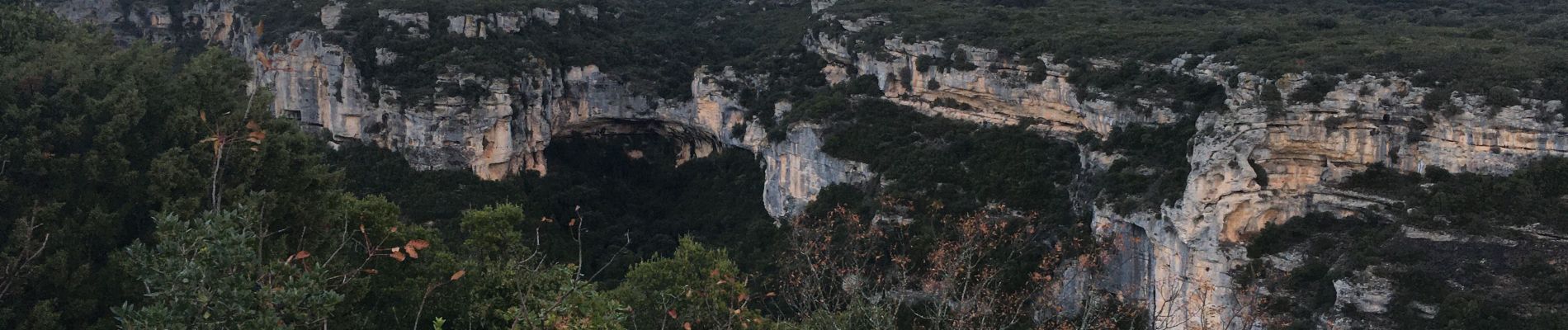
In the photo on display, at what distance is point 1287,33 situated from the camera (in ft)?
136

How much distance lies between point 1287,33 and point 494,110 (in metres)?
27.3

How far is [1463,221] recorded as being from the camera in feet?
94.3

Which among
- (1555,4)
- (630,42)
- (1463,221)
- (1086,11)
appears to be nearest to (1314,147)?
(1463,221)

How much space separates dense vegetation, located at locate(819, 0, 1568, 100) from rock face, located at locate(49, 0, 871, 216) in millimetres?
6083

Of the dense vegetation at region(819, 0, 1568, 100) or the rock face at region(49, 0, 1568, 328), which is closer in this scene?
the rock face at region(49, 0, 1568, 328)

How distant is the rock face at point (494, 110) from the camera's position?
171 ft

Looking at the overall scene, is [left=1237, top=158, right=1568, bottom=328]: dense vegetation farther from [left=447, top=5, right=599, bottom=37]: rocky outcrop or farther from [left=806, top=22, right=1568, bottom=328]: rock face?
[left=447, top=5, right=599, bottom=37]: rocky outcrop

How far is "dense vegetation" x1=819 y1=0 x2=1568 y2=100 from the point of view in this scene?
32.0 metres

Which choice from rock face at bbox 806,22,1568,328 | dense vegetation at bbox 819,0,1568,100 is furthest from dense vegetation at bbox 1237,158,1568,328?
dense vegetation at bbox 819,0,1568,100

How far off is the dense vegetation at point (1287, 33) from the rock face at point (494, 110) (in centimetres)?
608

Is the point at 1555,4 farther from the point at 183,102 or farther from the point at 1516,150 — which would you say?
the point at 183,102

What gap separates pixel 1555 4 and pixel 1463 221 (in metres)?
27.4

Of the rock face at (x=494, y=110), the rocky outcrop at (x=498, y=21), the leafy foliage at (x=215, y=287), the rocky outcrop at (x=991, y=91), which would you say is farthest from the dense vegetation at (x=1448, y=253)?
the rocky outcrop at (x=498, y=21)

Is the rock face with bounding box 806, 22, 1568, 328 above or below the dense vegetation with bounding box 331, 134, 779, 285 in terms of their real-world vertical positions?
above
